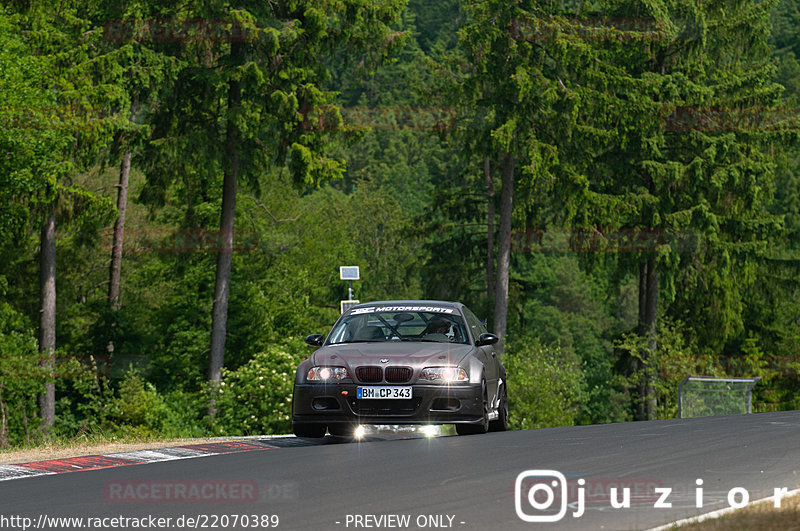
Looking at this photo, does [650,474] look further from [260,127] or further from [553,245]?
[553,245]

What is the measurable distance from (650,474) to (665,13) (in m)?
37.6

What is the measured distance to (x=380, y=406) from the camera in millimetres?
13883

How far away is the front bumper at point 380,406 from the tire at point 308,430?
7.9 inches

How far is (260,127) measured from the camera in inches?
1406

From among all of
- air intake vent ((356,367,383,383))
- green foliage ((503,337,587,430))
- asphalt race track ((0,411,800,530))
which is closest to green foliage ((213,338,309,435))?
green foliage ((503,337,587,430))

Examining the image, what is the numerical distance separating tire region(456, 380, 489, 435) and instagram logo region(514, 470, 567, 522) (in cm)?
372

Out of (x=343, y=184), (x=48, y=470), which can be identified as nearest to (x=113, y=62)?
(x=48, y=470)

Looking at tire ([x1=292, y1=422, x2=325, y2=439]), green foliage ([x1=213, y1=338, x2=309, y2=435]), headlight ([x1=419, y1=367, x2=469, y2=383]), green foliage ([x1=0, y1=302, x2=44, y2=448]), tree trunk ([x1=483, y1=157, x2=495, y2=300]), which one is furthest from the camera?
tree trunk ([x1=483, y1=157, x2=495, y2=300])

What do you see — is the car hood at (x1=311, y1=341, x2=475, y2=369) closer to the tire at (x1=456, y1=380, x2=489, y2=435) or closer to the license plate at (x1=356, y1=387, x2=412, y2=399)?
the license plate at (x1=356, y1=387, x2=412, y2=399)

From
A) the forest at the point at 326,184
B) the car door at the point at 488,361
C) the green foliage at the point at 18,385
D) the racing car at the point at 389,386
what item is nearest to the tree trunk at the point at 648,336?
the forest at the point at 326,184

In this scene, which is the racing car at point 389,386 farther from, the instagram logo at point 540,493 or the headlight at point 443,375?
the instagram logo at point 540,493

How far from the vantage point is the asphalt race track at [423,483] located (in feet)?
28.5

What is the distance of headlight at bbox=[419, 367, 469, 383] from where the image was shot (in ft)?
45.8

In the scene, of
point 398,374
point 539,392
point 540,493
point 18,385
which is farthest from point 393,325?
point 539,392
